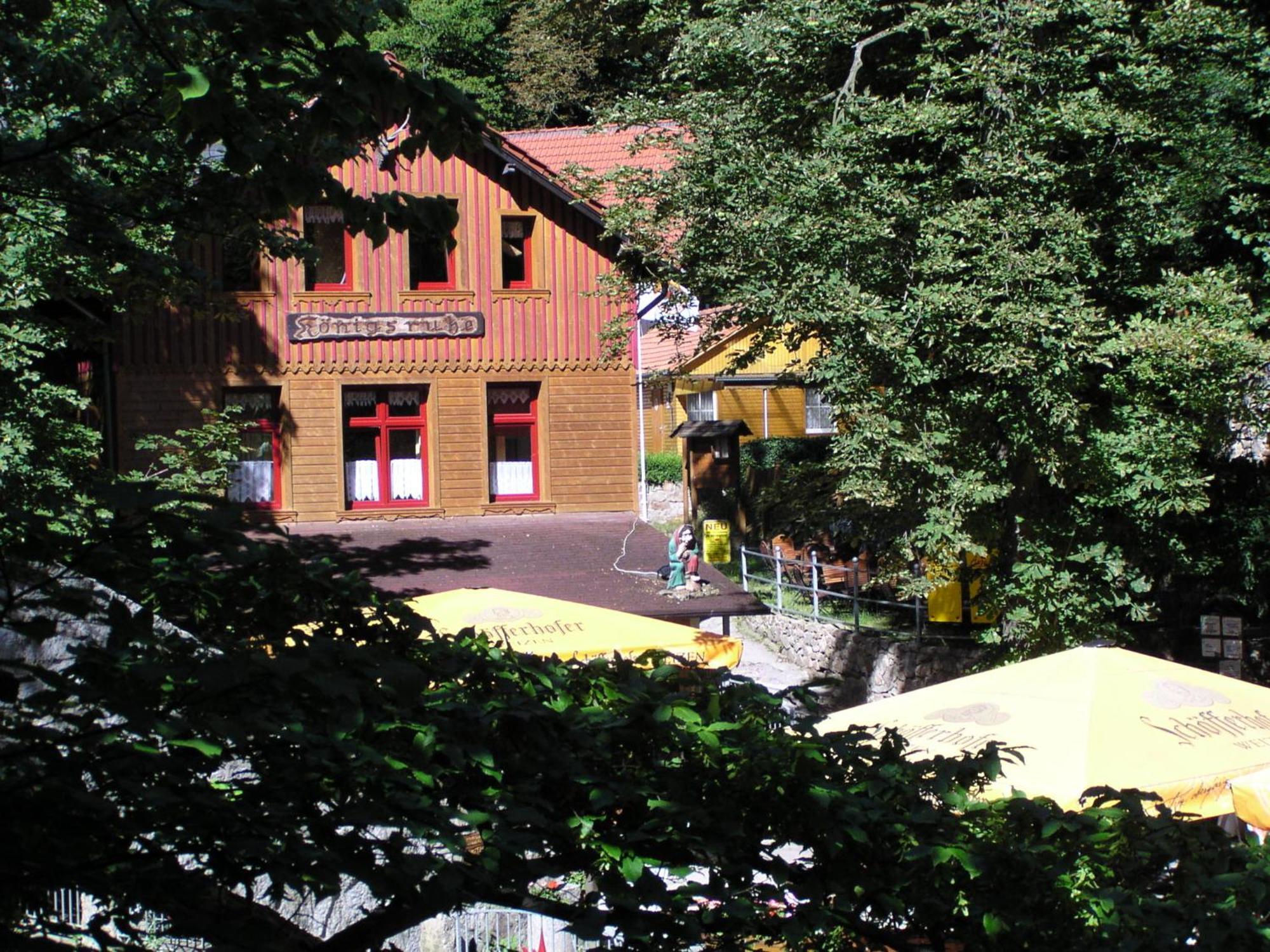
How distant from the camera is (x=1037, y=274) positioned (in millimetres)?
11172

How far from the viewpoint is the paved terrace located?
15359mm

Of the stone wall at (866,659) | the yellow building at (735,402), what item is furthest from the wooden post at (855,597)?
the yellow building at (735,402)

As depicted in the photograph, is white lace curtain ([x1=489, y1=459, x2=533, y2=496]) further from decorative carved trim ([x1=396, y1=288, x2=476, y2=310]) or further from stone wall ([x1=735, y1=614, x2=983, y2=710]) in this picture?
stone wall ([x1=735, y1=614, x2=983, y2=710])

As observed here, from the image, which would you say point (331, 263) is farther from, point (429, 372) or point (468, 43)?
point (468, 43)

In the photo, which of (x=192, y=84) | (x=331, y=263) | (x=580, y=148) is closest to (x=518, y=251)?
(x=331, y=263)

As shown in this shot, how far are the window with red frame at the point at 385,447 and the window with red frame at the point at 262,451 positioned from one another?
1.03 metres

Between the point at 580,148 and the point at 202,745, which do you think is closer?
the point at 202,745

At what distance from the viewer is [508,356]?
19719 millimetres

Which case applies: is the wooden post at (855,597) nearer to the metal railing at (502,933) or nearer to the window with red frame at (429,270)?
the window with red frame at (429,270)

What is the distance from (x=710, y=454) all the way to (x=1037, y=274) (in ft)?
38.8

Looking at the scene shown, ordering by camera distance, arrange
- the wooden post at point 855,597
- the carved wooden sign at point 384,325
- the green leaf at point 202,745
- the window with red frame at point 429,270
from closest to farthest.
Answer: the green leaf at point 202,745, the wooden post at point 855,597, the carved wooden sign at point 384,325, the window with red frame at point 429,270

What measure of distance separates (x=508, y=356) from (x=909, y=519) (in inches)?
336

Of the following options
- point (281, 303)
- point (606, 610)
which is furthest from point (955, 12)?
point (281, 303)

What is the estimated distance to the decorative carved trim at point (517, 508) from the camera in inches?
776
